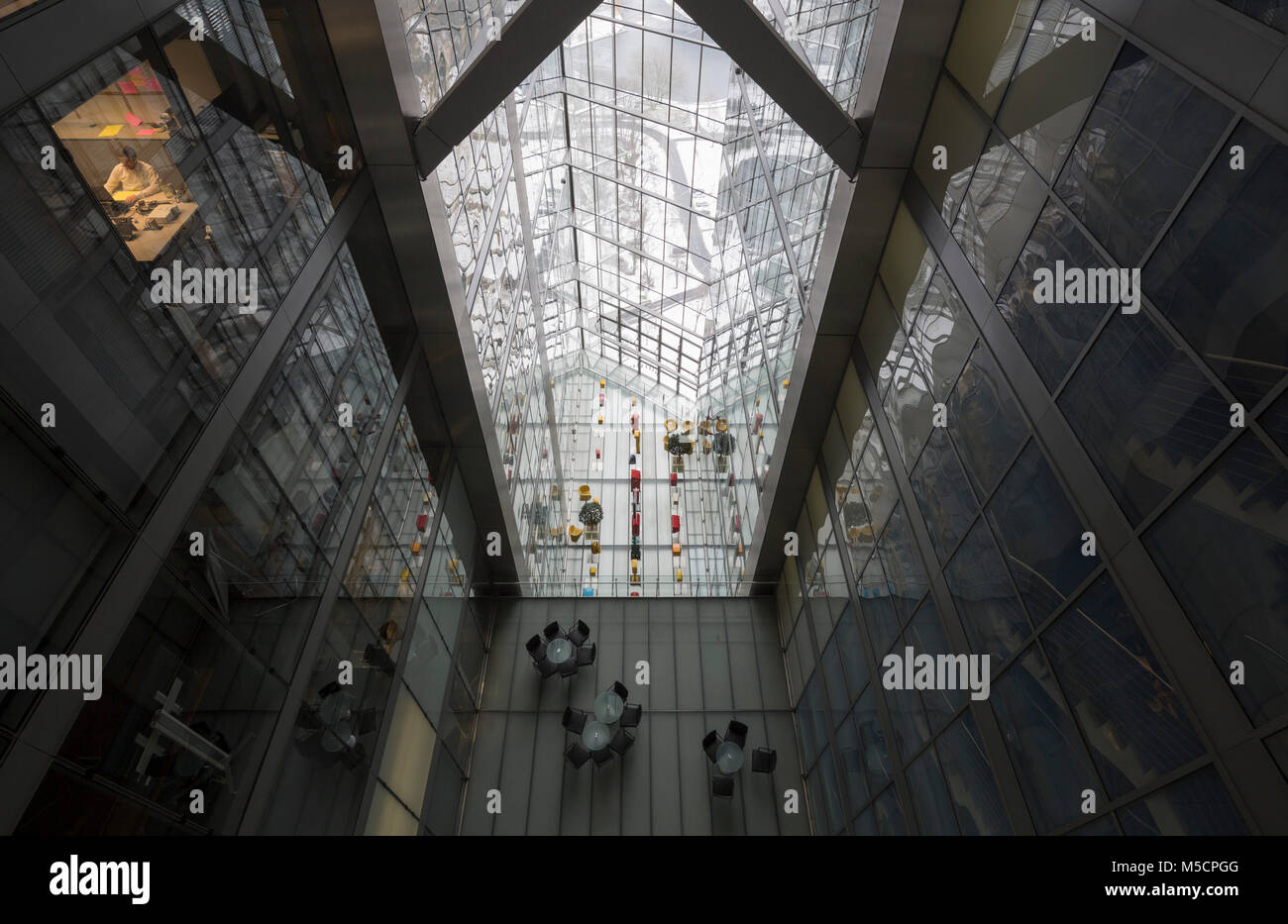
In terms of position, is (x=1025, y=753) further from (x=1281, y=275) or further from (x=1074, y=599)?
(x=1281, y=275)

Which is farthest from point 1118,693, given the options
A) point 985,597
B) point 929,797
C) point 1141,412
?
point 929,797

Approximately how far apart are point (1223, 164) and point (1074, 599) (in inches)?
151

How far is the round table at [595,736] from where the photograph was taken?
56.6 feet

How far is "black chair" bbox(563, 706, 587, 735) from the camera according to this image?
704 inches

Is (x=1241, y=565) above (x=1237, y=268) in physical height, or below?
below

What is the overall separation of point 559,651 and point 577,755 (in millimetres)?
2627

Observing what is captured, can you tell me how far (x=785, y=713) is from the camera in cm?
1912

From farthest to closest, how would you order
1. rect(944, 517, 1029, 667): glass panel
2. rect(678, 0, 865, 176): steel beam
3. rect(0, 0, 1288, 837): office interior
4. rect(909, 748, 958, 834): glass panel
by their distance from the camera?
rect(909, 748, 958, 834): glass panel → rect(678, 0, 865, 176): steel beam → rect(944, 517, 1029, 667): glass panel → rect(0, 0, 1288, 837): office interior

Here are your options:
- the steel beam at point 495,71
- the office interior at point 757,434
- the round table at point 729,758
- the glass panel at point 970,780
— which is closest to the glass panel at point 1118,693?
the office interior at point 757,434

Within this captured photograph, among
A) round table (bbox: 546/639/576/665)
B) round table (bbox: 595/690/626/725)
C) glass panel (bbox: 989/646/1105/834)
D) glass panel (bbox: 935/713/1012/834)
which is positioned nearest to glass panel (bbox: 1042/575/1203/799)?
glass panel (bbox: 989/646/1105/834)

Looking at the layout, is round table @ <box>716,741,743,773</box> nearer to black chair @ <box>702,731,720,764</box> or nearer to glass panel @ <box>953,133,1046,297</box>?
black chair @ <box>702,731,720,764</box>

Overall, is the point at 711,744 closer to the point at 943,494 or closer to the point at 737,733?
the point at 737,733

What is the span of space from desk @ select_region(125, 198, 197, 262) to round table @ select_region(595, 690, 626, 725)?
1355 centimetres

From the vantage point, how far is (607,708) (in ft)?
56.5
